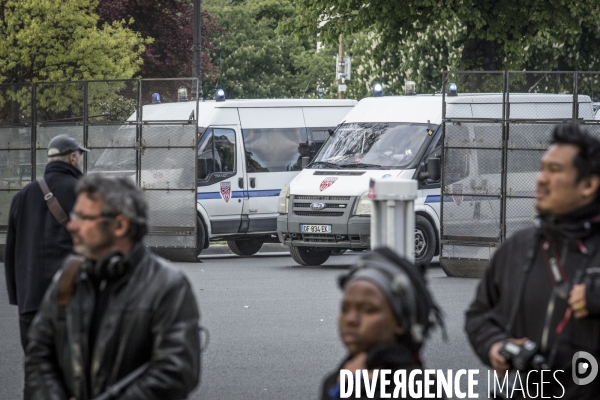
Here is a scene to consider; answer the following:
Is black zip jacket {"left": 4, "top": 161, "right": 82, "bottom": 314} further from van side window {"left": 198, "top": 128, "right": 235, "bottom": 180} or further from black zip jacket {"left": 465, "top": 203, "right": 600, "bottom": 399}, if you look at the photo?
van side window {"left": 198, "top": 128, "right": 235, "bottom": 180}

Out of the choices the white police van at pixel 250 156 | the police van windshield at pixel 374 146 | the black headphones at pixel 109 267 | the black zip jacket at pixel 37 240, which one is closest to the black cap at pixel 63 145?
the black zip jacket at pixel 37 240

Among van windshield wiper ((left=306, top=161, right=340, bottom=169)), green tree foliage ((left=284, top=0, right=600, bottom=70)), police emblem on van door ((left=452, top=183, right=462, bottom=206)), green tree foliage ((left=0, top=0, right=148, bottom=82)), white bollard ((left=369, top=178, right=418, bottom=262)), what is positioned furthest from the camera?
green tree foliage ((left=0, top=0, right=148, bottom=82))

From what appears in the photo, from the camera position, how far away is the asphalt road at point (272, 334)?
887cm

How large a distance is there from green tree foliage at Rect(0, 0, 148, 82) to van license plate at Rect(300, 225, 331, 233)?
13808 millimetres

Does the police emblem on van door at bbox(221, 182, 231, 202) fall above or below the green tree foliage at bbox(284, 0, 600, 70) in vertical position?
below

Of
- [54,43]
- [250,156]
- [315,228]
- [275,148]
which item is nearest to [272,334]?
[315,228]

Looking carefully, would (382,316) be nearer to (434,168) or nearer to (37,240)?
(37,240)

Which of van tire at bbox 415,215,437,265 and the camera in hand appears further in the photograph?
van tire at bbox 415,215,437,265

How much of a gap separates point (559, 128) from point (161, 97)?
15.3 m

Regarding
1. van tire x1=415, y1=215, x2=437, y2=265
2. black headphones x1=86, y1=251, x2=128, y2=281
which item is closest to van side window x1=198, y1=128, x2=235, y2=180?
van tire x1=415, y1=215, x2=437, y2=265

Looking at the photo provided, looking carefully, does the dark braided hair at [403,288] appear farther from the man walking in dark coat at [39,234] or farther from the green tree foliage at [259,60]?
the green tree foliage at [259,60]

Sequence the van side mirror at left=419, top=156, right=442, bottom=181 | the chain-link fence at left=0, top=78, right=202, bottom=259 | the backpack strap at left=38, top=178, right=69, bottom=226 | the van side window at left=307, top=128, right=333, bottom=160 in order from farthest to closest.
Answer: the van side window at left=307, top=128, right=333, bottom=160, the chain-link fence at left=0, top=78, right=202, bottom=259, the van side mirror at left=419, top=156, right=442, bottom=181, the backpack strap at left=38, top=178, right=69, bottom=226

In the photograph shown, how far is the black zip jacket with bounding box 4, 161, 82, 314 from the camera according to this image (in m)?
6.91

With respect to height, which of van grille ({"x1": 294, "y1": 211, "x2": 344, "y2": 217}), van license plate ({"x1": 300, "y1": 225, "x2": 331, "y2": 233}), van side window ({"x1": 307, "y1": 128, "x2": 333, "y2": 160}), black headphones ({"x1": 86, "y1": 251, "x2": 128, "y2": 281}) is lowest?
van license plate ({"x1": 300, "y1": 225, "x2": 331, "y2": 233})
